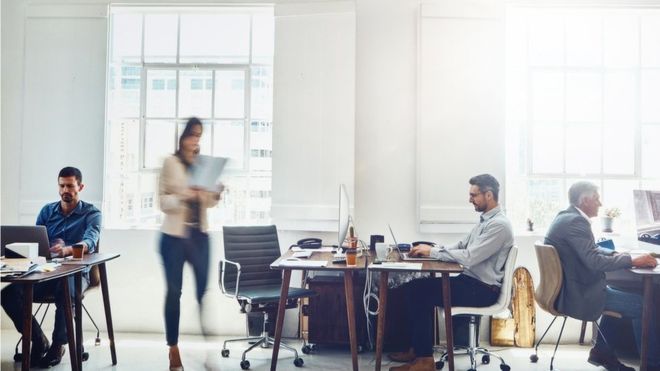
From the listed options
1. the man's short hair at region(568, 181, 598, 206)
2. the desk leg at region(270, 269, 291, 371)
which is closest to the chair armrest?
the desk leg at region(270, 269, 291, 371)

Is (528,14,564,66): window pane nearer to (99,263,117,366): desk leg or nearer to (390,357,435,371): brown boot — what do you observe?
(390,357,435,371): brown boot

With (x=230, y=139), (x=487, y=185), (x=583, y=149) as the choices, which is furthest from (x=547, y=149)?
(x=230, y=139)

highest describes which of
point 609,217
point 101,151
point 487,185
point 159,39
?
point 159,39

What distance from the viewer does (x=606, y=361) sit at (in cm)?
402

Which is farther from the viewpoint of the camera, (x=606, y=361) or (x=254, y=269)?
(x=254, y=269)

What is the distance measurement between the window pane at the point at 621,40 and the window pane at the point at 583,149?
69 cm

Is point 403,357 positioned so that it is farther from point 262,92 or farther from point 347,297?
point 262,92

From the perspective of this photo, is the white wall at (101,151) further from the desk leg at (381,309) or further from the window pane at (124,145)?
the desk leg at (381,309)

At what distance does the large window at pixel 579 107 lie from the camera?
5141 millimetres

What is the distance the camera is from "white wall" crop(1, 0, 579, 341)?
503 cm

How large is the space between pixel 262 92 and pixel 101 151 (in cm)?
166

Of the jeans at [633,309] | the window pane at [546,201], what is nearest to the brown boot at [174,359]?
the jeans at [633,309]

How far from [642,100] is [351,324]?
12.2 ft

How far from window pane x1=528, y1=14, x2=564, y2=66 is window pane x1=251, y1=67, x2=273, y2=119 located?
2621mm
